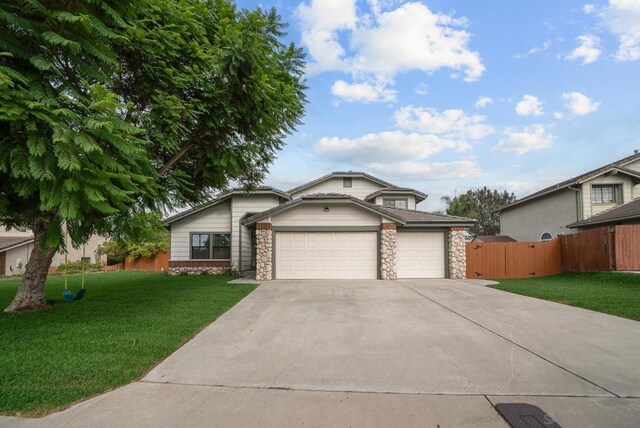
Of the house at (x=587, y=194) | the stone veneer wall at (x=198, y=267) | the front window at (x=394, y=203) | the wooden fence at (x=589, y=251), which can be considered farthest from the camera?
the front window at (x=394, y=203)

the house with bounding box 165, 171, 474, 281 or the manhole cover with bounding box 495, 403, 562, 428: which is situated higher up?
the house with bounding box 165, 171, 474, 281

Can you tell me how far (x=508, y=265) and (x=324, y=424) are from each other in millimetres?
16692

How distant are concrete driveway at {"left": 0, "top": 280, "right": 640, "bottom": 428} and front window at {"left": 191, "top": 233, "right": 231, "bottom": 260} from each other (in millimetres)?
11960

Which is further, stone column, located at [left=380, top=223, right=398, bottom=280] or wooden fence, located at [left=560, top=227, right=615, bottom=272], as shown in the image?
stone column, located at [left=380, top=223, right=398, bottom=280]

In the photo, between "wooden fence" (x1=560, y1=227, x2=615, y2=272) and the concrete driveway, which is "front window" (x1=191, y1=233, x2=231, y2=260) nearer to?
the concrete driveway

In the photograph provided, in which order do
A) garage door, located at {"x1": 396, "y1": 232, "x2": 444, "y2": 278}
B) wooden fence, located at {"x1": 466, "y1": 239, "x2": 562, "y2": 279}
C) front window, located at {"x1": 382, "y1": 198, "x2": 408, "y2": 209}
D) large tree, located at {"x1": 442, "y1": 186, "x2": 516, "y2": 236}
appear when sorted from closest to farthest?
garage door, located at {"x1": 396, "y1": 232, "x2": 444, "y2": 278}, wooden fence, located at {"x1": 466, "y1": 239, "x2": 562, "y2": 279}, front window, located at {"x1": 382, "y1": 198, "x2": 408, "y2": 209}, large tree, located at {"x1": 442, "y1": 186, "x2": 516, "y2": 236}

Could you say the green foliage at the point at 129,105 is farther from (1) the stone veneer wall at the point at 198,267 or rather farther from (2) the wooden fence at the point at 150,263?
(2) the wooden fence at the point at 150,263

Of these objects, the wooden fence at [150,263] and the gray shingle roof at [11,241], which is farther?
the wooden fence at [150,263]

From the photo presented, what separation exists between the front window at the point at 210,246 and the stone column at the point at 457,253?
37.1 feet

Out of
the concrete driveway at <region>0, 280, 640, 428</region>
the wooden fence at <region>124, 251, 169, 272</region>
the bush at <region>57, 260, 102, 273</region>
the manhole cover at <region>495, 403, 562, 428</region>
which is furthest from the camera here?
the wooden fence at <region>124, 251, 169, 272</region>

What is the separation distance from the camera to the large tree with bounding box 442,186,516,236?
4548 centimetres

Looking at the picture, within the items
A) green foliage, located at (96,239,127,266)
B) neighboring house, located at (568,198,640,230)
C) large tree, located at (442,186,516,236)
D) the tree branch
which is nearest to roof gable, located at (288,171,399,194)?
neighboring house, located at (568,198,640,230)

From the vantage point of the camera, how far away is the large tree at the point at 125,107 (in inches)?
182

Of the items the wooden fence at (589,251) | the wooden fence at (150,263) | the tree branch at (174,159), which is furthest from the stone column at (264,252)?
the wooden fence at (150,263)
